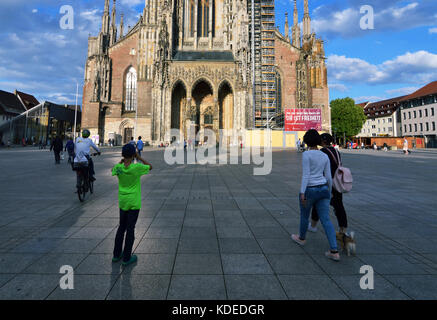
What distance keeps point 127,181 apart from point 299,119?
34490mm

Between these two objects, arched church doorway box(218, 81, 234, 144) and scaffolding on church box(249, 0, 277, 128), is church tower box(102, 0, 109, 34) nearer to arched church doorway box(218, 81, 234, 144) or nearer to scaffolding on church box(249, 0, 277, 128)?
arched church doorway box(218, 81, 234, 144)

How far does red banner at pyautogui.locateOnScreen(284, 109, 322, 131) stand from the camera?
34.1m

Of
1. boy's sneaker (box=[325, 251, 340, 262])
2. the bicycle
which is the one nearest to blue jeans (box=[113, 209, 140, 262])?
boy's sneaker (box=[325, 251, 340, 262])

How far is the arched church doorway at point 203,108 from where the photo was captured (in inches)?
Result: 1443

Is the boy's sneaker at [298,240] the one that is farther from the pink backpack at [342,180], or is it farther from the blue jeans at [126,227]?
the blue jeans at [126,227]

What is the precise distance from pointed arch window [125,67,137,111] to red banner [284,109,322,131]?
2427 cm

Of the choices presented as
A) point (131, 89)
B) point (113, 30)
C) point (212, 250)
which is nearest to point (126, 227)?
point (212, 250)

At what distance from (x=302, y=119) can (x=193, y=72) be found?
16896 millimetres

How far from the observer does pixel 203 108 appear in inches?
1458

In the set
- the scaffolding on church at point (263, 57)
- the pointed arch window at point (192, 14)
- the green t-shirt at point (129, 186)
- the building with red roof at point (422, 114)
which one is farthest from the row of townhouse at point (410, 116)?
the green t-shirt at point (129, 186)

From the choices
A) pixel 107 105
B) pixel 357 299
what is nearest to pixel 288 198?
pixel 357 299

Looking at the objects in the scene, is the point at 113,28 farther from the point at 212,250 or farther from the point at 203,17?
the point at 212,250
